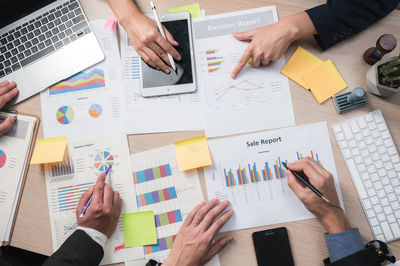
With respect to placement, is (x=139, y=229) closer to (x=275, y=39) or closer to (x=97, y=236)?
(x=97, y=236)

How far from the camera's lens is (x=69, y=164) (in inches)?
41.1

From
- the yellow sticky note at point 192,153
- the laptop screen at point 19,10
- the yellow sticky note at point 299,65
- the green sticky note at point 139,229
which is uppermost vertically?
the laptop screen at point 19,10

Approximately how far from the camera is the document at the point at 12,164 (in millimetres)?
1027

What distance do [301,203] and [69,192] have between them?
774 mm

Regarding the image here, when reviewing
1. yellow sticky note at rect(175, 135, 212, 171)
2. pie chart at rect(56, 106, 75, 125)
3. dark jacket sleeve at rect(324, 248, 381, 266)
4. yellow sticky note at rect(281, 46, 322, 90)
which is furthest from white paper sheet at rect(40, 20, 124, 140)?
dark jacket sleeve at rect(324, 248, 381, 266)

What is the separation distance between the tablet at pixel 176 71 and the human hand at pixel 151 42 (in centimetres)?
2

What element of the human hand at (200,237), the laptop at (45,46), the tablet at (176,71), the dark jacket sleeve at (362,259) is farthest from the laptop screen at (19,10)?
the dark jacket sleeve at (362,259)

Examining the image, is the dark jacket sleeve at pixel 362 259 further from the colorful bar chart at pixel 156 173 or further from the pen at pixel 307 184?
the colorful bar chart at pixel 156 173

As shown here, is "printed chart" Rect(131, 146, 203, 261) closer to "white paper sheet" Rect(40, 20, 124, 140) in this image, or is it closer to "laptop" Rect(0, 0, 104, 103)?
"white paper sheet" Rect(40, 20, 124, 140)

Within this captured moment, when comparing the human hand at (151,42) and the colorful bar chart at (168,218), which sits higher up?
the human hand at (151,42)

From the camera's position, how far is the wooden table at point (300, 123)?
3.18 ft

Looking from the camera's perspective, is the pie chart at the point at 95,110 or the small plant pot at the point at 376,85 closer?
the small plant pot at the point at 376,85

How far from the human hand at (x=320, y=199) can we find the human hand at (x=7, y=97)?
961mm

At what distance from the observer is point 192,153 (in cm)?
100
